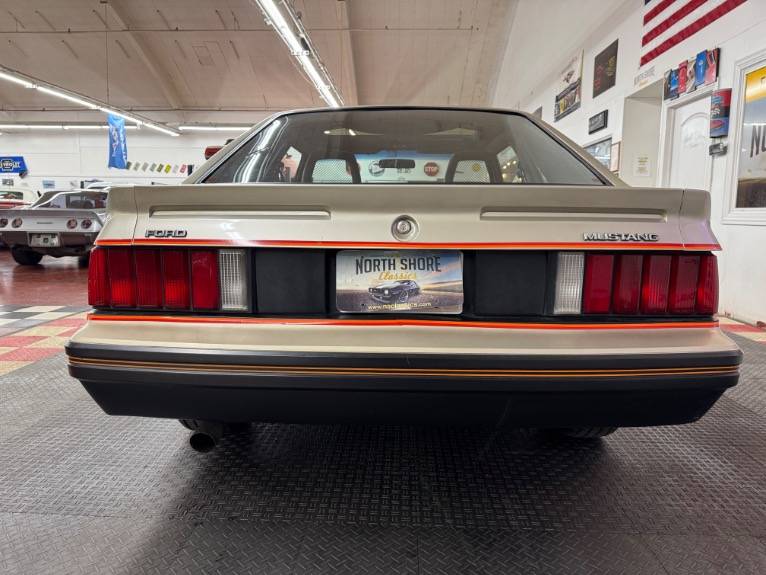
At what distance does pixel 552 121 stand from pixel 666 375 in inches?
378

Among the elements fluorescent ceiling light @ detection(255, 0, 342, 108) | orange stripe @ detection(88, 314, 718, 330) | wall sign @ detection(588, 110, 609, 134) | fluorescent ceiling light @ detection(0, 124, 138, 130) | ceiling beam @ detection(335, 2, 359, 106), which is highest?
ceiling beam @ detection(335, 2, 359, 106)

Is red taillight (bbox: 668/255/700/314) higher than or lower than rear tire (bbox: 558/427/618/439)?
higher

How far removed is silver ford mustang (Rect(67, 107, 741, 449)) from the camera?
1252 millimetres

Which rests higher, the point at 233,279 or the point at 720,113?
the point at 720,113

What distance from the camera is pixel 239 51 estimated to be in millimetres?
15125

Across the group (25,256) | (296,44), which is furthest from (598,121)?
(25,256)

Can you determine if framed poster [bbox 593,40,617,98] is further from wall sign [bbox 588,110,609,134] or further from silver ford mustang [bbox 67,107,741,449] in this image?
silver ford mustang [bbox 67,107,741,449]

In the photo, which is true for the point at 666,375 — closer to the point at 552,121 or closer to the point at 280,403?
the point at 280,403

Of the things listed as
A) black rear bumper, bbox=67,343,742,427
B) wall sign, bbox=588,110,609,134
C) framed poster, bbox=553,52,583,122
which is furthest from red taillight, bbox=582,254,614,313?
framed poster, bbox=553,52,583,122

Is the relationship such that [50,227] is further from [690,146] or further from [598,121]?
[690,146]

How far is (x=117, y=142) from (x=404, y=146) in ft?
57.7

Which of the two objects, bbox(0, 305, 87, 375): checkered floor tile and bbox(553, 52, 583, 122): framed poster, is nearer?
bbox(0, 305, 87, 375): checkered floor tile

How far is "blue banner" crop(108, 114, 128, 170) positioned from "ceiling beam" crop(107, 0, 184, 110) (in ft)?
6.09

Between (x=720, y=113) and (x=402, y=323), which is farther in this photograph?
(x=720, y=113)
